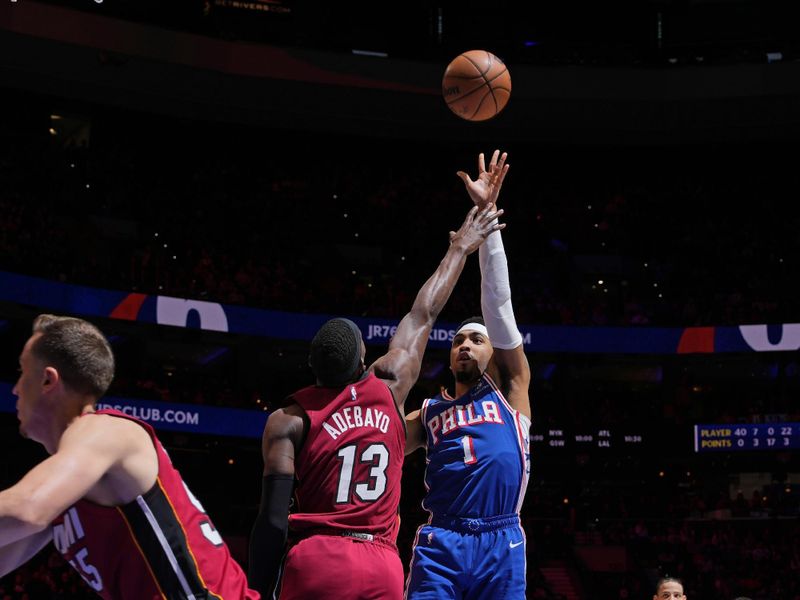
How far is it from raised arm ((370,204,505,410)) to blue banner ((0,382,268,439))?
14817 mm

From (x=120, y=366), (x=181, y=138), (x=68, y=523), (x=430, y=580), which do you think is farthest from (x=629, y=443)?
(x=68, y=523)

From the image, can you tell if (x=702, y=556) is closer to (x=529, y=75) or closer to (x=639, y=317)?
(x=639, y=317)

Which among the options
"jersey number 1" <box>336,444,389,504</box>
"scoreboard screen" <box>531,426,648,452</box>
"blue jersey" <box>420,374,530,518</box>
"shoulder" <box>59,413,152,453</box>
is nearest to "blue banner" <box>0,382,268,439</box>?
"scoreboard screen" <box>531,426,648,452</box>

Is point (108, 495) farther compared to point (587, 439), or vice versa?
point (587, 439)

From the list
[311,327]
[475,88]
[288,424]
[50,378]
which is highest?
[475,88]

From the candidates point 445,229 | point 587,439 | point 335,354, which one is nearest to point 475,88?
point 335,354

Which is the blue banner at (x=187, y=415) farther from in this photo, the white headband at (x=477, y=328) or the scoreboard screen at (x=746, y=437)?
the white headband at (x=477, y=328)

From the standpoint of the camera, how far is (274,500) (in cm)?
395

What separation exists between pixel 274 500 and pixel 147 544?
1310 mm

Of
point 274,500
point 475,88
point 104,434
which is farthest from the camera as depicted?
point 475,88

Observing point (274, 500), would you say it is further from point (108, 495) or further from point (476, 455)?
point (476, 455)

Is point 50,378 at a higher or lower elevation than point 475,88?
lower

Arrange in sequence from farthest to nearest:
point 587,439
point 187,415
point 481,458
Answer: point 587,439 < point 187,415 < point 481,458

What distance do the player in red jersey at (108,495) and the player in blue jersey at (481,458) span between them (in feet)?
8.39
